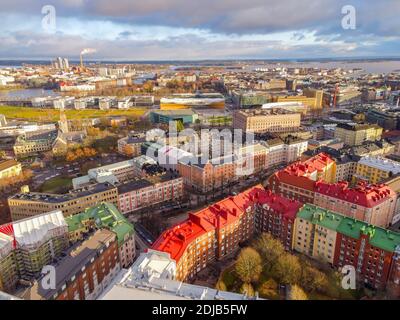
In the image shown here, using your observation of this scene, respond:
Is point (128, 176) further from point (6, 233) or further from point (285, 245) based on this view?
point (285, 245)

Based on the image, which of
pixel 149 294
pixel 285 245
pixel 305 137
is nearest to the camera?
pixel 149 294

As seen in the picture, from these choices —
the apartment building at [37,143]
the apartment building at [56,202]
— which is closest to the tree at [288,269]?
the apartment building at [56,202]

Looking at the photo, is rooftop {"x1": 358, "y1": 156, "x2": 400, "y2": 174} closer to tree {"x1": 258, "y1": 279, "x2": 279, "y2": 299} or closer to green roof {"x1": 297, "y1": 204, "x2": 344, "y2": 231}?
green roof {"x1": 297, "y1": 204, "x2": 344, "y2": 231}

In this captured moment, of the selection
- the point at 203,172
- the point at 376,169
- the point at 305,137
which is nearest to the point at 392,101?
the point at 305,137

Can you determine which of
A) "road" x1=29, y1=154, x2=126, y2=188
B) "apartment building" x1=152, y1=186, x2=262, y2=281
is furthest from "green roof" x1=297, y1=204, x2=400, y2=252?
"road" x1=29, y1=154, x2=126, y2=188

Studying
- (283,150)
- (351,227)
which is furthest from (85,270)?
(283,150)

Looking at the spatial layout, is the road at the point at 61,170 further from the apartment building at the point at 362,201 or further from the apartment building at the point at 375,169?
the apartment building at the point at 375,169
